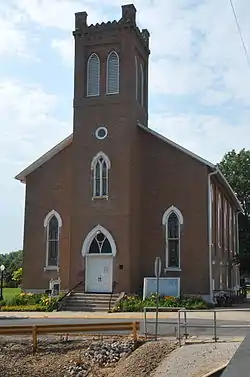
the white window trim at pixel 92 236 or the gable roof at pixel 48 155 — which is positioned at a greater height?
the gable roof at pixel 48 155

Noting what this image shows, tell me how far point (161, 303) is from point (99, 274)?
196 inches

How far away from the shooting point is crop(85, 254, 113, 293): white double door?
3447 centimetres

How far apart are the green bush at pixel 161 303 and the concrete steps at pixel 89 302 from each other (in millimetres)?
911

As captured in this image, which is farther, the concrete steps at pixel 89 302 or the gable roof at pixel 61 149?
the gable roof at pixel 61 149

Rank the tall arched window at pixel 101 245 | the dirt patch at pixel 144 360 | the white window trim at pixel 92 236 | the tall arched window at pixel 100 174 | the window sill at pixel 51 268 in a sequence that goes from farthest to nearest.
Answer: the window sill at pixel 51 268 → the tall arched window at pixel 100 174 → the tall arched window at pixel 101 245 → the white window trim at pixel 92 236 → the dirt patch at pixel 144 360

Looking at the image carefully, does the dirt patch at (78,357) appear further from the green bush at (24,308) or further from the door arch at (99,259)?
the door arch at (99,259)

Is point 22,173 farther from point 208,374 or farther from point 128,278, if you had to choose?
point 208,374

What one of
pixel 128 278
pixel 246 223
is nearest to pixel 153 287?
pixel 128 278

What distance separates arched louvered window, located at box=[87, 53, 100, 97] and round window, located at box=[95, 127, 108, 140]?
7.30ft

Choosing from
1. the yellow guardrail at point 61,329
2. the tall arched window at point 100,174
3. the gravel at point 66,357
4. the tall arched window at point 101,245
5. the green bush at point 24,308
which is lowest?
the gravel at point 66,357

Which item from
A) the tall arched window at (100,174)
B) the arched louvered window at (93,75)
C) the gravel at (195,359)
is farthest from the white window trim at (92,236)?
the gravel at (195,359)

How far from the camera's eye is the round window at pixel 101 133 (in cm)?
3566

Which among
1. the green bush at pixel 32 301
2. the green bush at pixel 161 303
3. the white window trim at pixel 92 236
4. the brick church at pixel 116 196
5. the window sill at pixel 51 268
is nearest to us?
the green bush at pixel 161 303

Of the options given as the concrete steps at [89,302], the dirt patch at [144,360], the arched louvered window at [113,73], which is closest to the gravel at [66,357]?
the dirt patch at [144,360]
